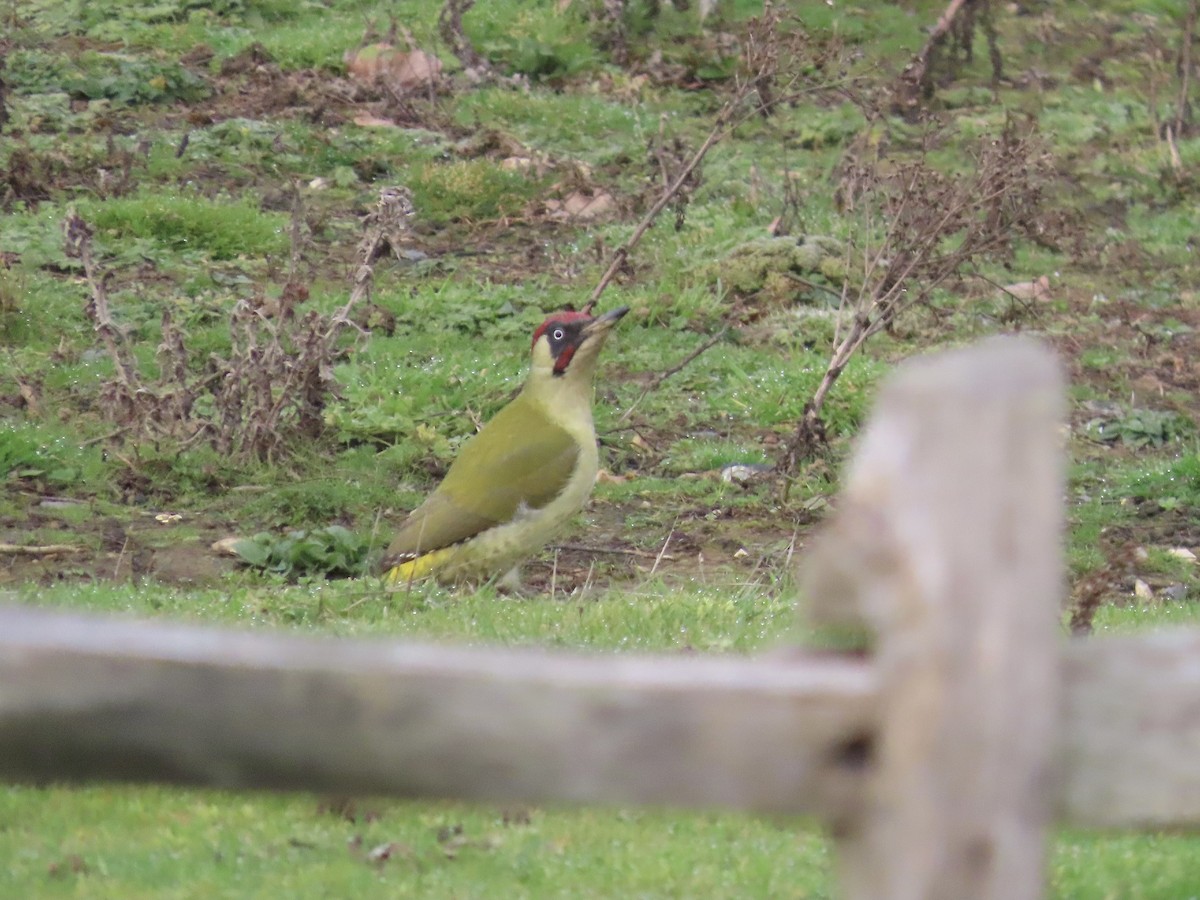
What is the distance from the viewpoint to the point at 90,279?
9.74 meters

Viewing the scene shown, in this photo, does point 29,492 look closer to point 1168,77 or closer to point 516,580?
point 516,580

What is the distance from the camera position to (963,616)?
2.64 meters

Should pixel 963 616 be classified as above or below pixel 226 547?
above

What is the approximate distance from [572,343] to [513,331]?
3583 millimetres

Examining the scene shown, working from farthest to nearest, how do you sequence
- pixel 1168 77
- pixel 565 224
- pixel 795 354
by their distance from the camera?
pixel 1168 77
pixel 565 224
pixel 795 354

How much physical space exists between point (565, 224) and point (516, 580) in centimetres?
617

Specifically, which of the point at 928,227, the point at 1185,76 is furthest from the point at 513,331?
the point at 1185,76

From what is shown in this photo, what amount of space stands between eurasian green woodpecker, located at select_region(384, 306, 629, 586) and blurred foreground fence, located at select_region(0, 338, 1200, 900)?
5.43 meters

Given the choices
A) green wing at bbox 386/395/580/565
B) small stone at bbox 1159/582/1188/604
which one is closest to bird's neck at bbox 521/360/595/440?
green wing at bbox 386/395/580/565

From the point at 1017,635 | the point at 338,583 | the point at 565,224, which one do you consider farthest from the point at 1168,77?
the point at 1017,635

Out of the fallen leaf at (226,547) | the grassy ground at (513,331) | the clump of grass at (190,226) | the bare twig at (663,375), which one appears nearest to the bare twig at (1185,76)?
the grassy ground at (513,331)

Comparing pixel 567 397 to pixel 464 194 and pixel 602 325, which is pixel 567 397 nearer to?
pixel 602 325

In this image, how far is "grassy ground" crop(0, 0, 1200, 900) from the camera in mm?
5020

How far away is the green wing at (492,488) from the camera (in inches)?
330
